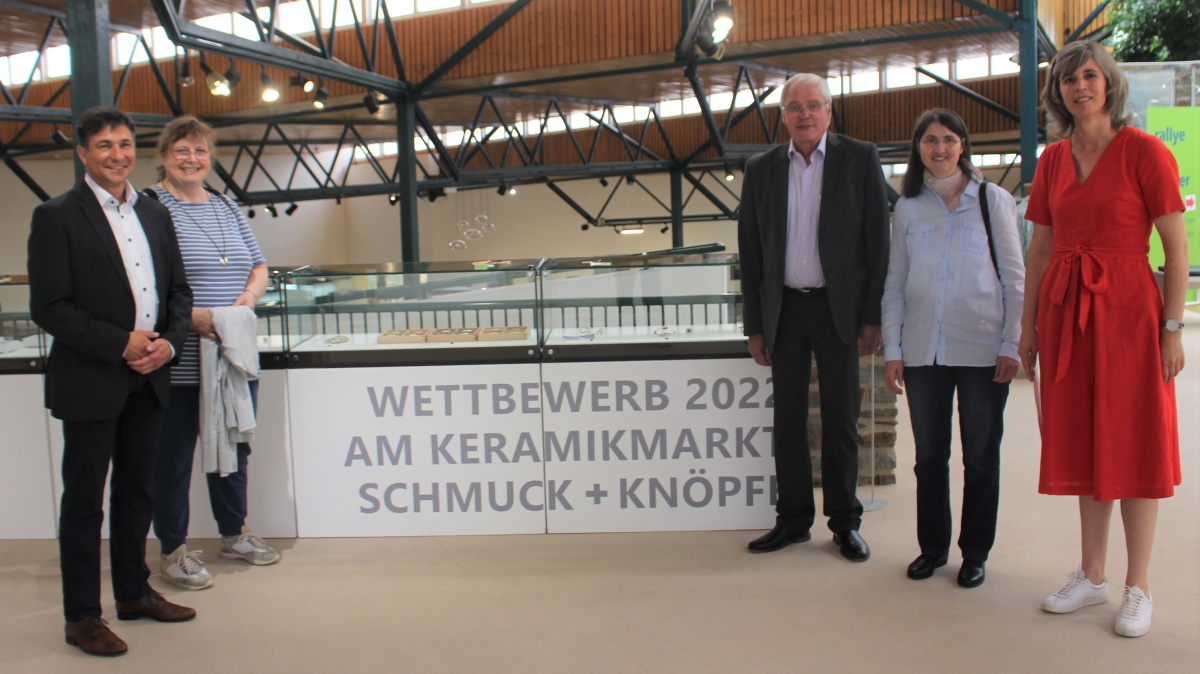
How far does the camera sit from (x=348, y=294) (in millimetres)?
3572

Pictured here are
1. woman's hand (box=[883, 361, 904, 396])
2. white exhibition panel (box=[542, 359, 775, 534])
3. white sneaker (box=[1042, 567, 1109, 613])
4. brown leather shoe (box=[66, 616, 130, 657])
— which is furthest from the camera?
white exhibition panel (box=[542, 359, 775, 534])

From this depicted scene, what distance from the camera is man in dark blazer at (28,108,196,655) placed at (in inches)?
94.9

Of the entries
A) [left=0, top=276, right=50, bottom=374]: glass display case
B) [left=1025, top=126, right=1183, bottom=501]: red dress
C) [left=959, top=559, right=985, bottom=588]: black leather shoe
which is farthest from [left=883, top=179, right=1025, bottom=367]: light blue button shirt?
[left=0, top=276, right=50, bottom=374]: glass display case

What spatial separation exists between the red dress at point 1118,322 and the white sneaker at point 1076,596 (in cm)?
34

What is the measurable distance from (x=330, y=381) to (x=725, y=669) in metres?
1.98

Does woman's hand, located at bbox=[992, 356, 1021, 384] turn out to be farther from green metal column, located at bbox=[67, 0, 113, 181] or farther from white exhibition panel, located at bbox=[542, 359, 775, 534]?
green metal column, located at bbox=[67, 0, 113, 181]

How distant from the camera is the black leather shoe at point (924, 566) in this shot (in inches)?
116

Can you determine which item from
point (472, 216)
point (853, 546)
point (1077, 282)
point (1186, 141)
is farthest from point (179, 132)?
point (472, 216)

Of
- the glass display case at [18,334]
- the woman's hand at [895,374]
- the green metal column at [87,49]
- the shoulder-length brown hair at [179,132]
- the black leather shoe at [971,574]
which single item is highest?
the green metal column at [87,49]

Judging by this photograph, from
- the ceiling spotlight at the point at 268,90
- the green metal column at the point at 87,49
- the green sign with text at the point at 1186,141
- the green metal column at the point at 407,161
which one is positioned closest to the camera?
the green metal column at the point at 87,49

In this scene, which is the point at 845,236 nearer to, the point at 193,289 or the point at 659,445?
the point at 659,445

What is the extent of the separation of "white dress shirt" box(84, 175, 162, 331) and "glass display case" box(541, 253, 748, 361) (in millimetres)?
1436

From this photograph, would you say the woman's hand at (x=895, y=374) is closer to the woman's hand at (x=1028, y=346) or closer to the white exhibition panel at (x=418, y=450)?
the woman's hand at (x=1028, y=346)

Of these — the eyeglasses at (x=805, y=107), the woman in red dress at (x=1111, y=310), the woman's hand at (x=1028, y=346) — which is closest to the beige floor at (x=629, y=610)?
the woman in red dress at (x=1111, y=310)
